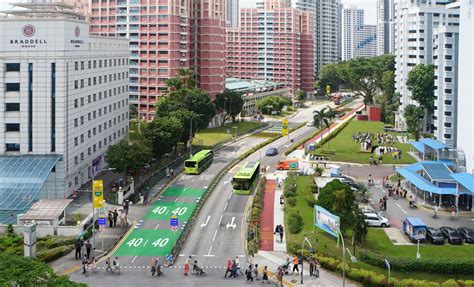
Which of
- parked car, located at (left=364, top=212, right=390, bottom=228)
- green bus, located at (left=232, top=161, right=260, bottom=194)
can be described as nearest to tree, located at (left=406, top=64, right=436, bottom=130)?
green bus, located at (left=232, top=161, right=260, bottom=194)

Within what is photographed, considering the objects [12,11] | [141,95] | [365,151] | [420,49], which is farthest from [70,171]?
[420,49]

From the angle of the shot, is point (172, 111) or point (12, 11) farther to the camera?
point (172, 111)

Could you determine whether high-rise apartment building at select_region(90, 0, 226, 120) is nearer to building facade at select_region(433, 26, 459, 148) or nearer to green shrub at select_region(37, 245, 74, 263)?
building facade at select_region(433, 26, 459, 148)

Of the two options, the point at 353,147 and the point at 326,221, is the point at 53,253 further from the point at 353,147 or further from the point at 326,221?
the point at 353,147

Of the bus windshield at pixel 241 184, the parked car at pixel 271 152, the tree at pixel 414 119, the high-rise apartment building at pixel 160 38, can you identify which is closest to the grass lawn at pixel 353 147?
the tree at pixel 414 119

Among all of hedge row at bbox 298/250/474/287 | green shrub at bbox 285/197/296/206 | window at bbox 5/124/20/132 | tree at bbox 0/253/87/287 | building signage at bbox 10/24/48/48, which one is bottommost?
hedge row at bbox 298/250/474/287

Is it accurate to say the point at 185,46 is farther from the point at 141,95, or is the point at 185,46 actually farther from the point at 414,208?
the point at 414,208
